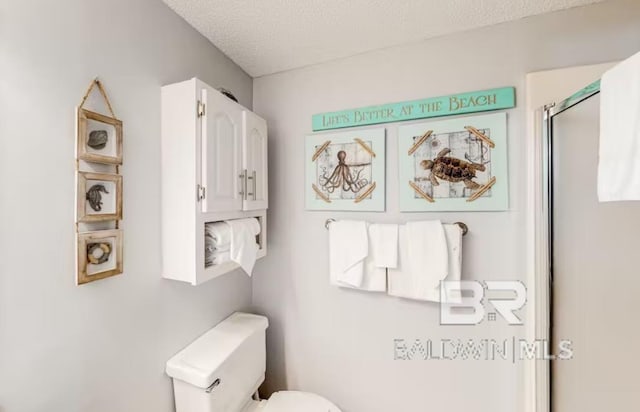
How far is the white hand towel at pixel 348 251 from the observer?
55.7 inches

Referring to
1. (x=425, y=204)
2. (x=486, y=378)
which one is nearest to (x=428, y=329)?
(x=486, y=378)

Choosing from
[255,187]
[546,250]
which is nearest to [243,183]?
[255,187]

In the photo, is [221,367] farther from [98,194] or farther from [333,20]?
[333,20]

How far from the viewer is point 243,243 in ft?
4.07

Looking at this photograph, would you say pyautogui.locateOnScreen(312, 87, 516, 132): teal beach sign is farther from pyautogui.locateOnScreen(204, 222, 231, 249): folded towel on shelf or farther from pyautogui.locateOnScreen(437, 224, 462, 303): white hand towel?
pyautogui.locateOnScreen(204, 222, 231, 249): folded towel on shelf

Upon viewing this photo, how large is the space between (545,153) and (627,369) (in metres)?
0.91

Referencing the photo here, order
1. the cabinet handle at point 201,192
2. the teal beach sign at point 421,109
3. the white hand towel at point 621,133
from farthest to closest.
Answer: the teal beach sign at point 421,109 → the cabinet handle at point 201,192 → the white hand towel at point 621,133

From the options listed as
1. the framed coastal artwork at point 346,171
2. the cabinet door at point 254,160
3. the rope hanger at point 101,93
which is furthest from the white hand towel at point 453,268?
the rope hanger at point 101,93

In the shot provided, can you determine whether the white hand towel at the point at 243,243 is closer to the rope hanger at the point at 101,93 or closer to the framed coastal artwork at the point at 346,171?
the framed coastal artwork at the point at 346,171

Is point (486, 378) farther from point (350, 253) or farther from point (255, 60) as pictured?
point (255, 60)

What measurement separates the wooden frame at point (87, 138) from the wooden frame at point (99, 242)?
23 cm

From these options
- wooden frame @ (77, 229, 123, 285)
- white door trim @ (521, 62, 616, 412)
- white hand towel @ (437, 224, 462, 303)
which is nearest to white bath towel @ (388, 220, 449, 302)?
white hand towel @ (437, 224, 462, 303)

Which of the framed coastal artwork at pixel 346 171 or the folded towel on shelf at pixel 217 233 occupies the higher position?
the framed coastal artwork at pixel 346 171

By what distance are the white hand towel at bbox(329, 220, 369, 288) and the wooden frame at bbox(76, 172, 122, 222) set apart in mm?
958
